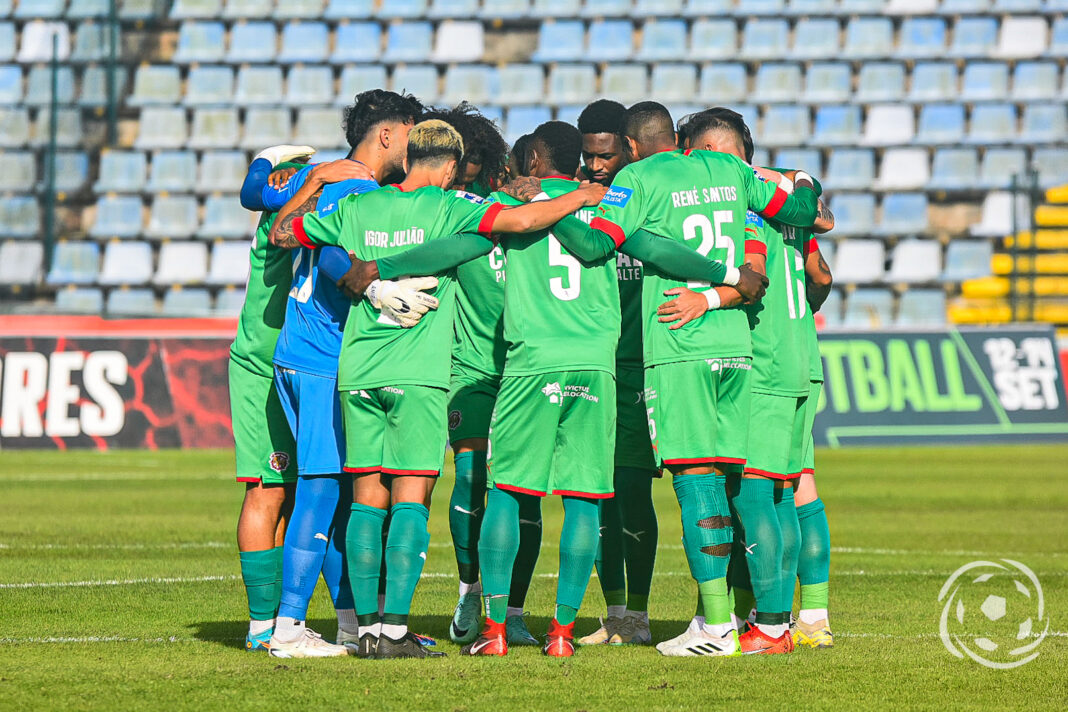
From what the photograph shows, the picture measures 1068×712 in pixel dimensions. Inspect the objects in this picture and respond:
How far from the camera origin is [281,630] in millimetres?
5855

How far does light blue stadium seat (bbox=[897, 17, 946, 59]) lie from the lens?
1058 inches

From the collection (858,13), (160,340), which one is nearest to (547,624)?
(160,340)

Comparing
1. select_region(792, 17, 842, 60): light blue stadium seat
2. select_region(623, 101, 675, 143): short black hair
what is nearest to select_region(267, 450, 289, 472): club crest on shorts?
select_region(623, 101, 675, 143): short black hair

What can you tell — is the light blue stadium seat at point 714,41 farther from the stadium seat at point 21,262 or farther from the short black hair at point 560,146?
the short black hair at point 560,146

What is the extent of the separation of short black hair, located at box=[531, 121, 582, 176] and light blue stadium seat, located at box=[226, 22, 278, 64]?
71.6 ft

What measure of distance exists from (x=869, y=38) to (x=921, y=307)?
597cm

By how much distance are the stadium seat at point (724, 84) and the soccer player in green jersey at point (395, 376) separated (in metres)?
21.3

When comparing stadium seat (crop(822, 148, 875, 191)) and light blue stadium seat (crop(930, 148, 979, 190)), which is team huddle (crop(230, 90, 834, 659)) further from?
light blue stadium seat (crop(930, 148, 979, 190))

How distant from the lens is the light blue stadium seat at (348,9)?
1087 inches

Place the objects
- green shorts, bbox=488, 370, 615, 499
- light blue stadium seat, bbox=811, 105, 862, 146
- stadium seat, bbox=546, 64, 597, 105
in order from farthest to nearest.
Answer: stadium seat, bbox=546, 64, 597, 105
light blue stadium seat, bbox=811, 105, 862, 146
green shorts, bbox=488, 370, 615, 499

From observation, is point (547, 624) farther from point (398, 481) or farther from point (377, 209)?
point (377, 209)

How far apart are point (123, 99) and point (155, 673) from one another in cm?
2377

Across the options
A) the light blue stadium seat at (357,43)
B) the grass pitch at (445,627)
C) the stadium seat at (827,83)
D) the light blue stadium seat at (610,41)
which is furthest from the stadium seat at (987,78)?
the grass pitch at (445,627)

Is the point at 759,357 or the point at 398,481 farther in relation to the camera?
the point at 759,357
